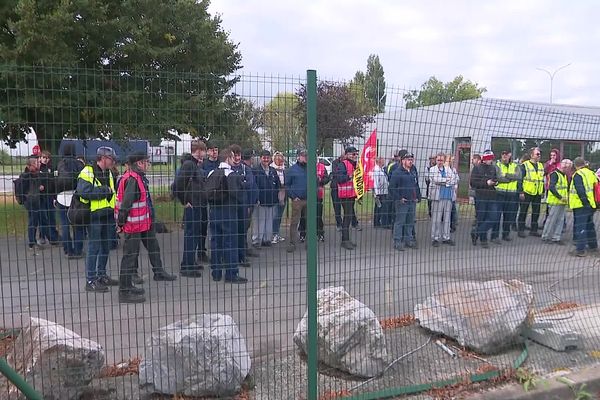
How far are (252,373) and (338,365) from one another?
0.68 meters

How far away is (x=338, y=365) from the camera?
3.92 meters

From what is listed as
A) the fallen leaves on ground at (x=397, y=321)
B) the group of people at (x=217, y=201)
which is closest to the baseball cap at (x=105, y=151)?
the group of people at (x=217, y=201)

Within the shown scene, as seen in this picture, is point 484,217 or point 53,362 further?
point 484,217

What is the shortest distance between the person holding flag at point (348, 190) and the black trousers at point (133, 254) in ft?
7.03

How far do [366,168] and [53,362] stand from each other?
259cm

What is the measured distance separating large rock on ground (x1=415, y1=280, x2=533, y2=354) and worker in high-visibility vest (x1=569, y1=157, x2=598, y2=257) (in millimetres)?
4487

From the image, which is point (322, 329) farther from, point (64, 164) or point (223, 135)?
point (64, 164)

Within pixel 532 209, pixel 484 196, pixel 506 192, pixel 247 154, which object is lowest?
pixel 532 209

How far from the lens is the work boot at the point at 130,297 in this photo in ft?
18.3

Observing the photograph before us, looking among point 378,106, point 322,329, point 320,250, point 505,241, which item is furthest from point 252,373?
point 505,241

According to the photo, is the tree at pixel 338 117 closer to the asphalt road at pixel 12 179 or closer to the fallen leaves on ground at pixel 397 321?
the asphalt road at pixel 12 179

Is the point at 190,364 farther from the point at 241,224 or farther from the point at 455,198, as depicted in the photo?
the point at 455,198

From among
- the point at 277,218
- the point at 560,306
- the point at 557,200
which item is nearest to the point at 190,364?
the point at 560,306

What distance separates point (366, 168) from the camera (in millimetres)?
3744
